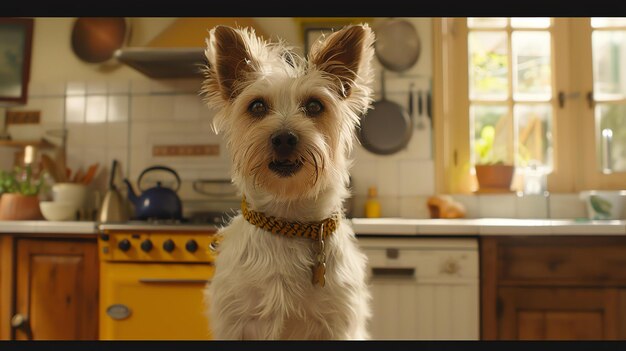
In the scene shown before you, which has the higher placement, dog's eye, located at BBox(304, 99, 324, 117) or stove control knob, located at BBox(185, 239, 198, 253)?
dog's eye, located at BBox(304, 99, 324, 117)

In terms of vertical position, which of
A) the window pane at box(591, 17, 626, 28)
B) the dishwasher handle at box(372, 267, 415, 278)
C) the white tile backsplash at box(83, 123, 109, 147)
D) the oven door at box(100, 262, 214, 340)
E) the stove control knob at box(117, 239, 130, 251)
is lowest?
the oven door at box(100, 262, 214, 340)

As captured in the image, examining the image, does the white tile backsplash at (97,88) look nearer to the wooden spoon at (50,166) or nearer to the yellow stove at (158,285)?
the wooden spoon at (50,166)

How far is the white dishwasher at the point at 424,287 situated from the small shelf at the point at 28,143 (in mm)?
2117

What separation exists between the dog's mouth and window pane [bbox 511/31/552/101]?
2.31 m

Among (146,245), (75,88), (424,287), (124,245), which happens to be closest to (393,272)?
(424,287)

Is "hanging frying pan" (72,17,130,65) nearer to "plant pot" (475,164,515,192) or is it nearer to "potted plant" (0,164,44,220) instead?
"potted plant" (0,164,44,220)

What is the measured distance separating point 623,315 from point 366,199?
52.5 inches

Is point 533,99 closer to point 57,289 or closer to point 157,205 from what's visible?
point 157,205

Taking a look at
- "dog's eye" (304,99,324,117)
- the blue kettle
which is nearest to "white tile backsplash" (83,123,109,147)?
the blue kettle

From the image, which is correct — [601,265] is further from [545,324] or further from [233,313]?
[233,313]

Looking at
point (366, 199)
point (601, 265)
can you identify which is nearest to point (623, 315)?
point (601, 265)

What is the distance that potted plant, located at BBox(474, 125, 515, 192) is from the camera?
273 centimetres

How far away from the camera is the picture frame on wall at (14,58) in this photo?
3016 mm

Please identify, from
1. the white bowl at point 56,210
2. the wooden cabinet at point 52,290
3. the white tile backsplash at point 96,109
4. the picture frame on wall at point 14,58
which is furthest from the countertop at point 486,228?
the picture frame on wall at point 14,58
